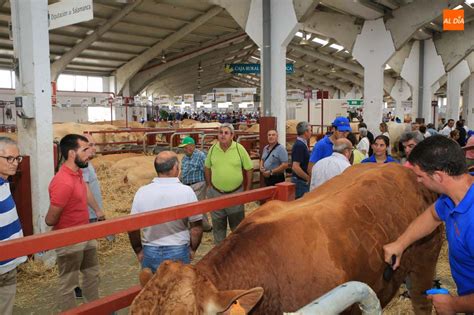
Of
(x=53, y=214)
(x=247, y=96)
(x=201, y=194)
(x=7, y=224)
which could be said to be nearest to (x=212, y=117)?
(x=247, y=96)

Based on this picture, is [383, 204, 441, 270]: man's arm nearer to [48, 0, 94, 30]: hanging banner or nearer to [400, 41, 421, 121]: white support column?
[48, 0, 94, 30]: hanging banner

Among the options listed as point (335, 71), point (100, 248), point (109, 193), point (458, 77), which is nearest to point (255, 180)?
point (109, 193)

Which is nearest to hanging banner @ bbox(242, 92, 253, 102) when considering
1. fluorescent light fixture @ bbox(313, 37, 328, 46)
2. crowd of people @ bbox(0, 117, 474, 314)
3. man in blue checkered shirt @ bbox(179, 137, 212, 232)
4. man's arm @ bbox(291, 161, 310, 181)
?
fluorescent light fixture @ bbox(313, 37, 328, 46)

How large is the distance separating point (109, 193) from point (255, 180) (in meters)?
3.49

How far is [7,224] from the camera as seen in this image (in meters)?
3.15

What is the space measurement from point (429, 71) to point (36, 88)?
17938 mm

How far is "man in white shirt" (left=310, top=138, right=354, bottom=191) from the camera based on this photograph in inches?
197

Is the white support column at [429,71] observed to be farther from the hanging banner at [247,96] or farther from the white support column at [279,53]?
the white support column at [279,53]

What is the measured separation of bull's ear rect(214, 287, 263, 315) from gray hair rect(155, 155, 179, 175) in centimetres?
171

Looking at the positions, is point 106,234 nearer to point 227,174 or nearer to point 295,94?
point 227,174

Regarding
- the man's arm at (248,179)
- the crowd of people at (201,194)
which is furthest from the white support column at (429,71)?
the man's arm at (248,179)

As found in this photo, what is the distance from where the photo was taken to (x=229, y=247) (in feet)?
8.05

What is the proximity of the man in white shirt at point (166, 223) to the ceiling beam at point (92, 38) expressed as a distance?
16232 mm

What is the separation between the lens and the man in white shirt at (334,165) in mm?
4996
